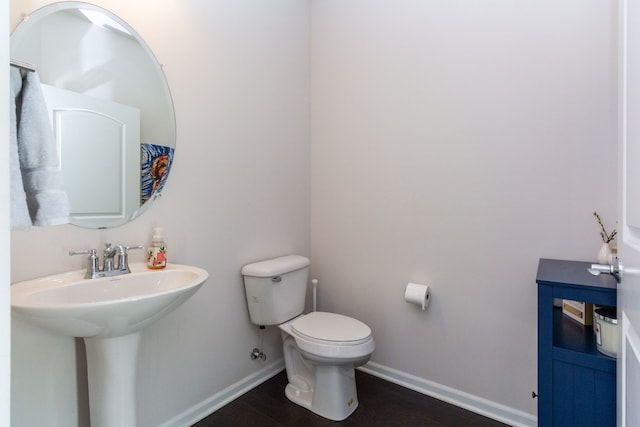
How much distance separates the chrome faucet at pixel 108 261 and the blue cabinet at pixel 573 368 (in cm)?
157

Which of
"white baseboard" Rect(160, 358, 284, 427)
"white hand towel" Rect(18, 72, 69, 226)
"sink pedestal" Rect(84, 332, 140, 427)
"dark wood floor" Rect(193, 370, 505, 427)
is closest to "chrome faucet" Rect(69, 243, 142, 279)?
"sink pedestal" Rect(84, 332, 140, 427)

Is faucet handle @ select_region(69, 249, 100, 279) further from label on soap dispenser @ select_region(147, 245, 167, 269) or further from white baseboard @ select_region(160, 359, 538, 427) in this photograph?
white baseboard @ select_region(160, 359, 538, 427)

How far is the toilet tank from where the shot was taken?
5.87 feet

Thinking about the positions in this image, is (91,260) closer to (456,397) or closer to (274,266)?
(274,266)

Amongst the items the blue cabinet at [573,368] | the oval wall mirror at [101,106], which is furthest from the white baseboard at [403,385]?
the oval wall mirror at [101,106]

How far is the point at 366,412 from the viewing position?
5.59 ft

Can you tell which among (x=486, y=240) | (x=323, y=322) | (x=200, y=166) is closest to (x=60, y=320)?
(x=200, y=166)

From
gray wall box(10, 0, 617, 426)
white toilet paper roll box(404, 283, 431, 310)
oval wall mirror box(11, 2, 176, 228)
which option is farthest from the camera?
white toilet paper roll box(404, 283, 431, 310)

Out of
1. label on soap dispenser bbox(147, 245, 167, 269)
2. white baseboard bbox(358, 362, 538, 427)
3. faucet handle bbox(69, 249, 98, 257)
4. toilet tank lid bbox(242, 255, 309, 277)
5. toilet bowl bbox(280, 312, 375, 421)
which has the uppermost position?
faucet handle bbox(69, 249, 98, 257)

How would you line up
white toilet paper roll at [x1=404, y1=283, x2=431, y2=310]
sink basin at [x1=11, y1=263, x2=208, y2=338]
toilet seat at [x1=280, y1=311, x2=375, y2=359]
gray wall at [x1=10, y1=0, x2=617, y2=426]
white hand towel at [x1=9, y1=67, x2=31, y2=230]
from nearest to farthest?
white hand towel at [x1=9, y1=67, x2=31, y2=230]
sink basin at [x1=11, y1=263, x2=208, y2=338]
gray wall at [x1=10, y1=0, x2=617, y2=426]
toilet seat at [x1=280, y1=311, x2=375, y2=359]
white toilet paper roll at [x1=404, y1=283, x2=431, y2=310]

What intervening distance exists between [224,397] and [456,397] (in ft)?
4.19

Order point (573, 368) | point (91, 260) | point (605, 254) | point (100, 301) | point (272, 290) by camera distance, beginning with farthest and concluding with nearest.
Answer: point (272, 290) < point (605, 254) < point (91, 260) < point (573, 368) < point (100, 301)

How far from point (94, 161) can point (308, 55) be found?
5.19ft

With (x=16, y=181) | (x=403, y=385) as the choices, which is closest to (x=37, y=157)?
(x=16, y=181)
